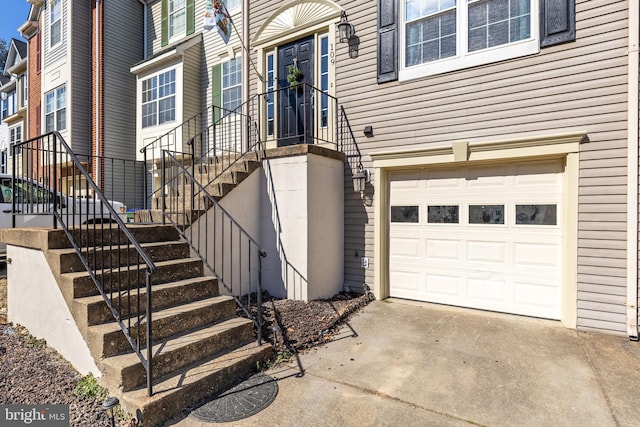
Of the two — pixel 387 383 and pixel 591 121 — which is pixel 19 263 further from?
pixel 591 121

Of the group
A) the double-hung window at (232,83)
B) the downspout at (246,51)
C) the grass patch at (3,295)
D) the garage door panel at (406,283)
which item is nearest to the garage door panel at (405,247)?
the garage door panel at (406,283)

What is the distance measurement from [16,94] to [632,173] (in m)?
21.7

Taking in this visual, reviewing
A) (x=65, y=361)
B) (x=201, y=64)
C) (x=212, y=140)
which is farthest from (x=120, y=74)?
(x=65, y=361)

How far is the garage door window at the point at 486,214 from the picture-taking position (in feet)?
15.8

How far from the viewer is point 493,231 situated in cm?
487

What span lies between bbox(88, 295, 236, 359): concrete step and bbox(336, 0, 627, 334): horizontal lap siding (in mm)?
3563

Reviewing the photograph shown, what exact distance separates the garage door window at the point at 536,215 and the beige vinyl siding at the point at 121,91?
31.2ft

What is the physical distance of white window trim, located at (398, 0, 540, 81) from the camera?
445 centimetres

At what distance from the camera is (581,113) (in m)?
4.19

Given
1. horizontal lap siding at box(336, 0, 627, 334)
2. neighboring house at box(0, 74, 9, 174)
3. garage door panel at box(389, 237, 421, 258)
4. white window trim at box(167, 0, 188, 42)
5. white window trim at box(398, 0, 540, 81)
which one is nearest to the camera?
horizontal lap siding at box(336, 0, 627, 334)

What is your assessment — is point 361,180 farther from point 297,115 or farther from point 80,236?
point 80,236

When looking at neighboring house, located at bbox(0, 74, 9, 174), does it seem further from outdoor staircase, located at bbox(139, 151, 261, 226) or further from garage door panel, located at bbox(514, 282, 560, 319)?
garage door panel, located at bbox(514, 282, 560, 319)

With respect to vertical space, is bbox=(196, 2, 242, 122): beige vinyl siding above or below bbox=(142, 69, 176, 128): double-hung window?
above

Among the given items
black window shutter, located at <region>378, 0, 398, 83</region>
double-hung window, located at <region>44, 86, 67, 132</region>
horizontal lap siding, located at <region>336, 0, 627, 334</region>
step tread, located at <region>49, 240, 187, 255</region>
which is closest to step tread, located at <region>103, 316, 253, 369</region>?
step tread, located at <region>49, 240, 187, 255</region>
